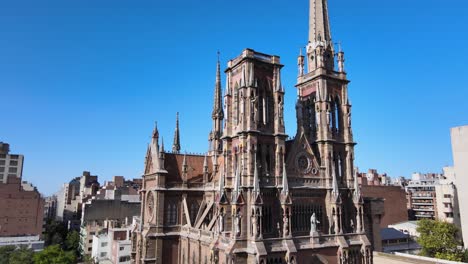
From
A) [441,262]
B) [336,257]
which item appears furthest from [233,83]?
[441,262]

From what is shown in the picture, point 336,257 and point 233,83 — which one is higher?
point 233,83

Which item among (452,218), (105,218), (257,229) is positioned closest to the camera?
(257,229)

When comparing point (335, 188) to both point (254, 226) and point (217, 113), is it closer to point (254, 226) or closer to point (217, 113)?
point (254, 226)

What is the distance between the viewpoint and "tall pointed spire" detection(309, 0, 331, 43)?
51.2m

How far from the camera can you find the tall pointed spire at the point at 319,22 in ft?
168

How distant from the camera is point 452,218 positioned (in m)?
86.6

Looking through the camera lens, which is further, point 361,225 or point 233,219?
point 361,225

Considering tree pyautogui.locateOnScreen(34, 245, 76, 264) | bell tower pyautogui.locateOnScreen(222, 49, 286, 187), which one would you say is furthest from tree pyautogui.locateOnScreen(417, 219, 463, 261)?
tree pyautogui.locateOnScreen(34, 245, 76, 264)

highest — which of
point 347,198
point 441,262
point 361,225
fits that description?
point 347,198

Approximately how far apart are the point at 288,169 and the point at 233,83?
1240 centimetres

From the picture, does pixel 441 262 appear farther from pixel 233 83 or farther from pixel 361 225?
pixel 233 83

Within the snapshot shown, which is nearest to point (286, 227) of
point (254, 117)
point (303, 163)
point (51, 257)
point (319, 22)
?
point (303, 163)

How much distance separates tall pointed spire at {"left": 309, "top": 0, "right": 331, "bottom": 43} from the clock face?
17.3m

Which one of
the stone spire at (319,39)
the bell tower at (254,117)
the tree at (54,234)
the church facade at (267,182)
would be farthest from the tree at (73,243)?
the stone spire at (319,39)
